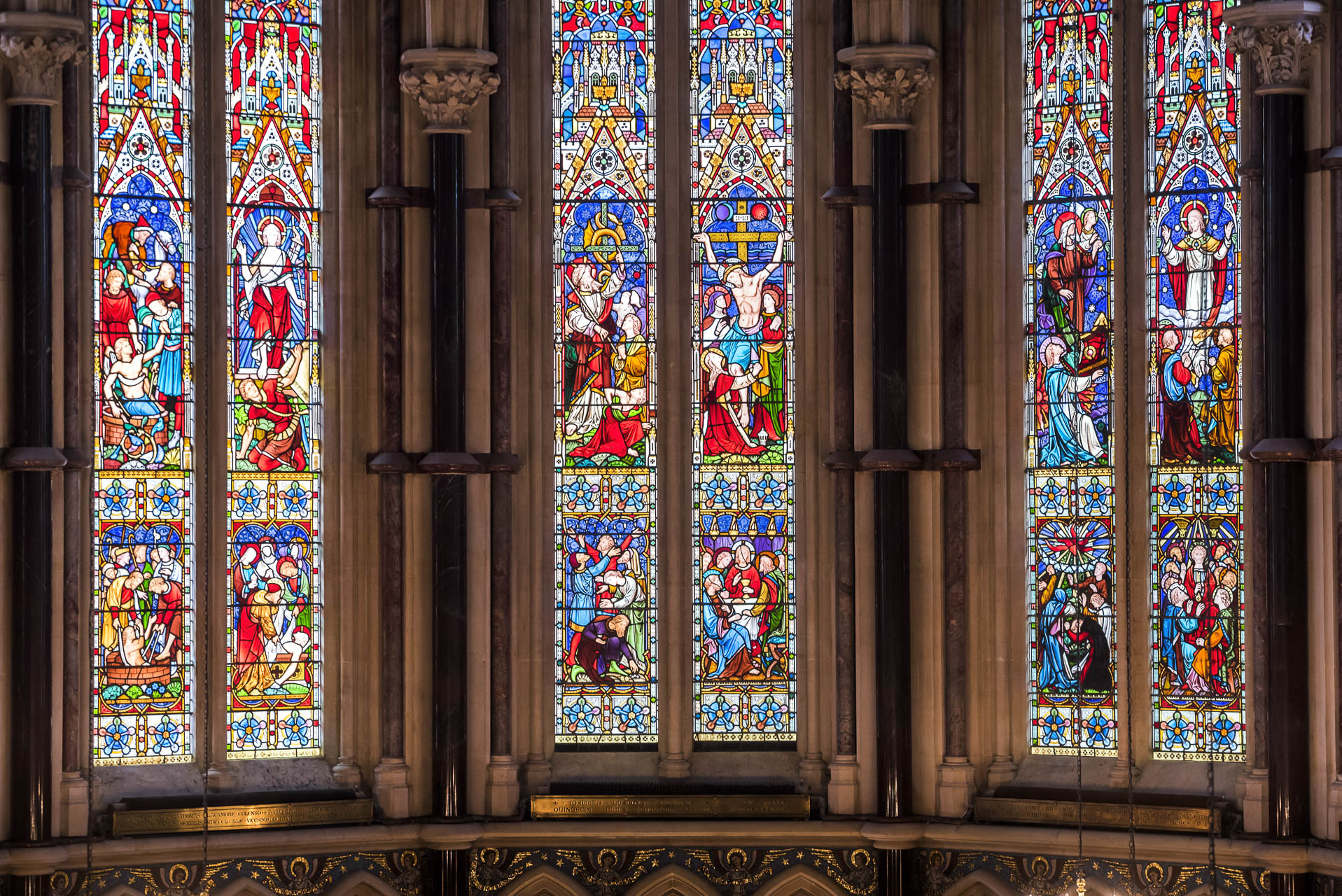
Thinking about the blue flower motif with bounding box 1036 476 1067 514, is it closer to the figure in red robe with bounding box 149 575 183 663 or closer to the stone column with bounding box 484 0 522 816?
the stone column with bounding box 484 0 522 816

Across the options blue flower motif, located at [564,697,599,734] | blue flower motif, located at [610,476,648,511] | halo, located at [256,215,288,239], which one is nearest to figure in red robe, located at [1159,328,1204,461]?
blue flower motif, located at [610,476,648,511]

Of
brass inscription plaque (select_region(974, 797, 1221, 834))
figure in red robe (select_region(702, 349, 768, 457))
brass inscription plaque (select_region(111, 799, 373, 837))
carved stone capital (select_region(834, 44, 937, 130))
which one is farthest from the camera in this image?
figure in red robe (select_region(702, 349, 768, 457))

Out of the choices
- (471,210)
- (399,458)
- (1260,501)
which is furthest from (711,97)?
(1260,501)

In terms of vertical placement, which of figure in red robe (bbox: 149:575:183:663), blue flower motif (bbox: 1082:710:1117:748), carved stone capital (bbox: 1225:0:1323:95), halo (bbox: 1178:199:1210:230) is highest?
carved stone capital (bbox: 1225:0:1323:95)

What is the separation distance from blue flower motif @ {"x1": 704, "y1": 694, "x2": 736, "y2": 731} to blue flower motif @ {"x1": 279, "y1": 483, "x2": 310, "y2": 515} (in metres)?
3.20

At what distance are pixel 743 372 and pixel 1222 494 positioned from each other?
347cm

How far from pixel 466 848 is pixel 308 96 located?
542cm

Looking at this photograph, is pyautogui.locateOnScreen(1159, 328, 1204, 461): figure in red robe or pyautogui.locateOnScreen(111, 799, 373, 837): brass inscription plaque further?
pyautogui.locateOnScreen(1159, 328, 1204, 461): figure in red robe

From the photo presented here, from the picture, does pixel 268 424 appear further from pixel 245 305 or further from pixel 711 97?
pixel 711 97

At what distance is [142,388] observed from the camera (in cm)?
1474

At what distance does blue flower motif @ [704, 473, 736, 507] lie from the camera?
1546 cm

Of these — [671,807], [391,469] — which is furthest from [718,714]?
[391,469]

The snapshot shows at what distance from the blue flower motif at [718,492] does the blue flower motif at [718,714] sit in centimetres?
138

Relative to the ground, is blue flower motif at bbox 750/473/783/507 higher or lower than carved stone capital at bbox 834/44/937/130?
lower
